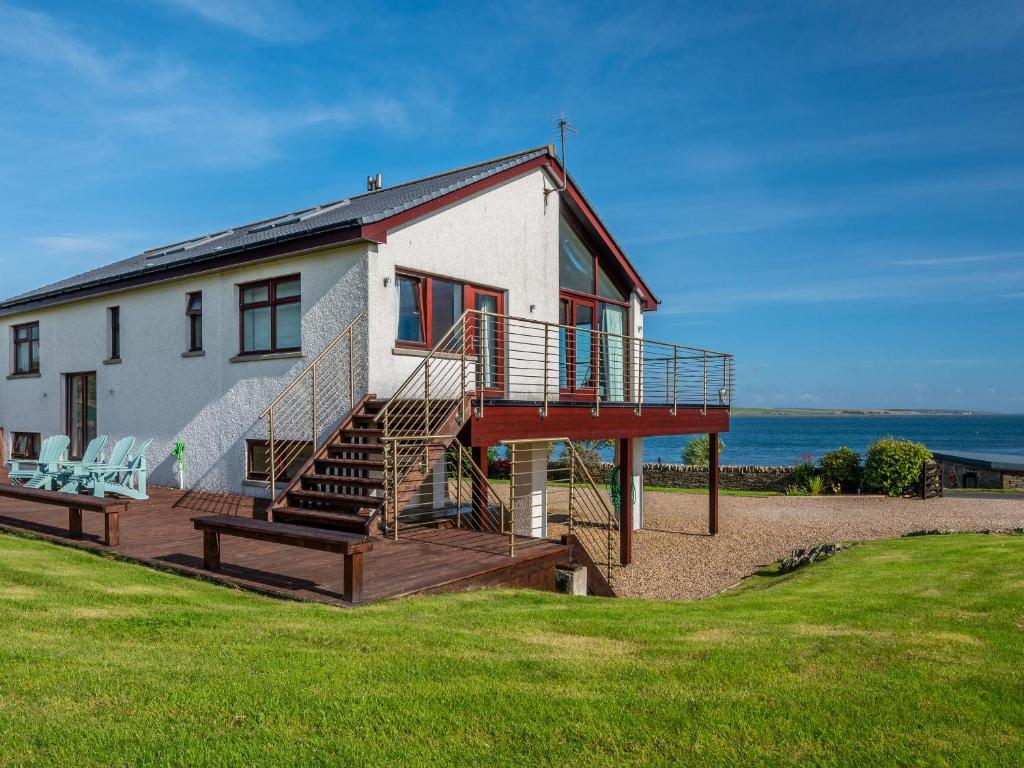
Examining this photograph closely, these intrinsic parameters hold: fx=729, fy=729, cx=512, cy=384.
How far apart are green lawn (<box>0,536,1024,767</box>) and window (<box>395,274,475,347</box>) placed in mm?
6268

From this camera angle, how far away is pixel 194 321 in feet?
47.9

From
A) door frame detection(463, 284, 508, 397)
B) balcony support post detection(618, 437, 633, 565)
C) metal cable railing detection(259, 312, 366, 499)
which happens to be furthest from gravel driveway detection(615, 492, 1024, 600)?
metal cable railing detection(259, 312, 366, 499)

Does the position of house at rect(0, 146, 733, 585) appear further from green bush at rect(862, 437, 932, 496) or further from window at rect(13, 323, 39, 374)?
green bush at rect(862, 437, 932, 496)

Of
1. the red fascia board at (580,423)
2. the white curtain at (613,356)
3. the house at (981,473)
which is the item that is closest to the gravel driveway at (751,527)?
the red fascia board at (580,423)

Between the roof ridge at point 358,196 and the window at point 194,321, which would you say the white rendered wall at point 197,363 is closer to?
the window at point 194,321

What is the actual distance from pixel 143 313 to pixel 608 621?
43.3ft

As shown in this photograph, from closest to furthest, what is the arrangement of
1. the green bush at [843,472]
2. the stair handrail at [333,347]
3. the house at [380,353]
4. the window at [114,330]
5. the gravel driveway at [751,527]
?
the house at [380,353], the stair handrail at [333,347], the gravel driveway at [751,527], the window at [114,330], the green bush at [843,472]

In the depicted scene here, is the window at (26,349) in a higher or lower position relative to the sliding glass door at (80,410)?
higher

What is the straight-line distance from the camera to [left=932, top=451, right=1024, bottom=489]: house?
34.0 meters

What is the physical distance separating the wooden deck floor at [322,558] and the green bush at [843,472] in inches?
796

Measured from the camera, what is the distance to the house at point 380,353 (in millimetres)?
11000

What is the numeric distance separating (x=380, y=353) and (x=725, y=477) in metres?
22.2

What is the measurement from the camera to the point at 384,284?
11.7m

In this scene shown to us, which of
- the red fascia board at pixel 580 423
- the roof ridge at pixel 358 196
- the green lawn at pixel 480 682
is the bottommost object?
the green lawn at pixel 480 682
